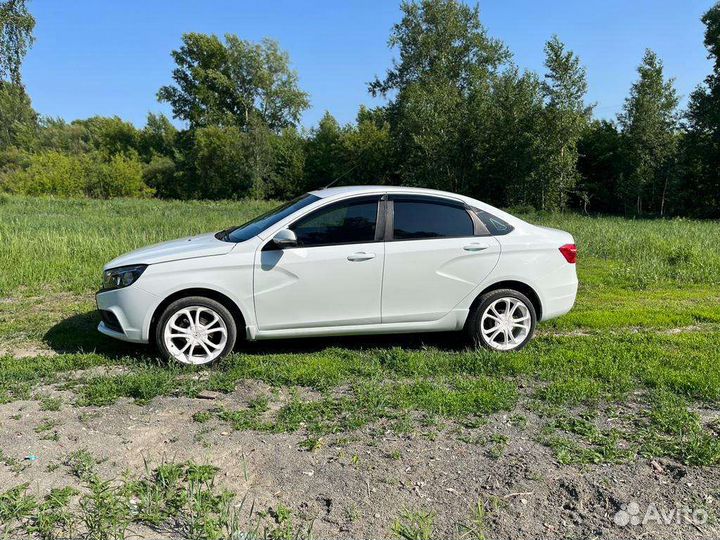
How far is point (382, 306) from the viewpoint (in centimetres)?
569

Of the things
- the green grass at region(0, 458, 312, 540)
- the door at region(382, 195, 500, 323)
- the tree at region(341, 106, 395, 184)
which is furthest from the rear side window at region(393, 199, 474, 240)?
the tree at region(341, 106, 395, 184)

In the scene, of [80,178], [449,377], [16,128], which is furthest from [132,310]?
[16,128]

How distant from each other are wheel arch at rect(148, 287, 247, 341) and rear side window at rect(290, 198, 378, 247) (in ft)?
2.96

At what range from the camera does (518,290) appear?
19.9 ft

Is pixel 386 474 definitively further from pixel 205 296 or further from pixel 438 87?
pixel 438 87

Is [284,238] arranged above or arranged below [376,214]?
below

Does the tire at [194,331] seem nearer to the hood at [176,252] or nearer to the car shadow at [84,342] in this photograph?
the hood at [176,252]

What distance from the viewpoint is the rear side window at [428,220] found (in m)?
5.78

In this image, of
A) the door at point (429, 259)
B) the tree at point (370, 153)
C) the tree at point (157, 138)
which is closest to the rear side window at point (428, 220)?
the door at point (429, 259)

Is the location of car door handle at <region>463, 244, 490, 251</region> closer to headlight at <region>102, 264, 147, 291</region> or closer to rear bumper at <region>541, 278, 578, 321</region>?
rear bumper at <region>541, 278, 578, 321</region>

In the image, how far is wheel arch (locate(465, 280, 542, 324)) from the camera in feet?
19.5

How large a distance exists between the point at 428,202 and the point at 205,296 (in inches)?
98.4

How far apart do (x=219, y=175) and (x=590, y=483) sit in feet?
181

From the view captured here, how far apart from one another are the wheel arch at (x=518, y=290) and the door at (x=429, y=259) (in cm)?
16
